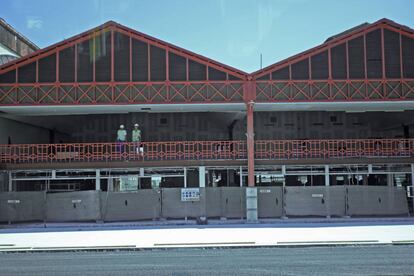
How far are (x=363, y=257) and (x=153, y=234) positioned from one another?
Result: 8.60 m

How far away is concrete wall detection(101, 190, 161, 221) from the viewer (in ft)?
75.4

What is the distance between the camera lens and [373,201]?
23.5 meters

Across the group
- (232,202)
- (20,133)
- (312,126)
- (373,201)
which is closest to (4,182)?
(20,133)

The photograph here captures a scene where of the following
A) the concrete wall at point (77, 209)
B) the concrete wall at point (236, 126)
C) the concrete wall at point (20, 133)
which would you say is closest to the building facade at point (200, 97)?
the concrete wall at point (77, 209)

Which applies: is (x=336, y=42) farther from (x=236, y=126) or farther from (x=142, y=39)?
(x=236, y=126)

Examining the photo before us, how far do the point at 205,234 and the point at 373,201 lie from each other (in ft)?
31.8

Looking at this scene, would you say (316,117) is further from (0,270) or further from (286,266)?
(0,270)

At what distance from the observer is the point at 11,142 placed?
2816 centimetres

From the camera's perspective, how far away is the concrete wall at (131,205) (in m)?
23.0

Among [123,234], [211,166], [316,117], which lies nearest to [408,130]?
[316,117]

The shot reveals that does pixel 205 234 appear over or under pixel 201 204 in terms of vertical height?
under

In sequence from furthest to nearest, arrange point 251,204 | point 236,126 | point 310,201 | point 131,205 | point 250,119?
point 236,126, point 250,119, point 310,201, point 251,204, point 131,205

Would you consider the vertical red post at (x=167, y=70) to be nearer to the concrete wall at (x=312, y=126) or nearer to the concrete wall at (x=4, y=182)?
the concrete wall at (x=4, y=182)

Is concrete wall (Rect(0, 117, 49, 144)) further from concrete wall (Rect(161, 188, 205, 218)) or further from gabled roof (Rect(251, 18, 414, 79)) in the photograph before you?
gabled roof (Rect(251, 18, 414, 79))
